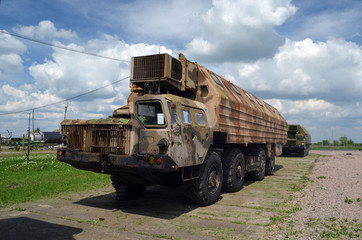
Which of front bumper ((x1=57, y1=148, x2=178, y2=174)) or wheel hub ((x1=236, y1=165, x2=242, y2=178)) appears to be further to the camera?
wheel hub ((x1=236, y1=165, x2=242, y2=178))

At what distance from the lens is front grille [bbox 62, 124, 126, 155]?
5.86 m

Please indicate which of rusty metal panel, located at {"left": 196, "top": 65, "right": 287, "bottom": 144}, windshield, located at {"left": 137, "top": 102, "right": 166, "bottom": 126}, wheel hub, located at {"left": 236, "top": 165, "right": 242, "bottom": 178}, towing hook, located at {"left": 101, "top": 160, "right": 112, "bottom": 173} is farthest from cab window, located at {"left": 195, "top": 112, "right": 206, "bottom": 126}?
wheel hub, located at {"left": 236, "top": 165, "right": 242, "bottom": 178}

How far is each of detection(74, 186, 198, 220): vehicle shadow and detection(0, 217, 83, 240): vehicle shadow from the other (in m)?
1.56

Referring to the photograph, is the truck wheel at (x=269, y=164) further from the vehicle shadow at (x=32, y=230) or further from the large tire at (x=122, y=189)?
the vehicle shadow at (x=32, y=230)

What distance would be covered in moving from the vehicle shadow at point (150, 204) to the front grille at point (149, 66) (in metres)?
3.06

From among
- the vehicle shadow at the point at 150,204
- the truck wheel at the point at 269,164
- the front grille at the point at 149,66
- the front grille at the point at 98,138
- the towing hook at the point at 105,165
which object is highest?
the front grille at the point at 149,66

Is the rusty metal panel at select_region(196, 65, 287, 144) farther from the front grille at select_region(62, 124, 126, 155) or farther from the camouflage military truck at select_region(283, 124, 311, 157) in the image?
the camouflage military truck at select_region(283, 124, 311, 157)

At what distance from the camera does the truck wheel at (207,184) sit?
6762 mm

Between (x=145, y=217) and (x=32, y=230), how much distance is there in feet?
6.80

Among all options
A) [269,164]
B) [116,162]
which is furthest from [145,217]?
[269,164]

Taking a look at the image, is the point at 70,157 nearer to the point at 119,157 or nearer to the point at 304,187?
the point at 119,157

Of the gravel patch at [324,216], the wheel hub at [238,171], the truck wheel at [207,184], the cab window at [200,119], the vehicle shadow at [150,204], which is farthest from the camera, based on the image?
the wheel hub at [238,171]

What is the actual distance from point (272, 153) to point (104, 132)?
944 centimetres

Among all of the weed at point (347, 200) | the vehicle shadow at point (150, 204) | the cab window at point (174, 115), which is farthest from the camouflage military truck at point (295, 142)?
the cab window at point (174, 115)
